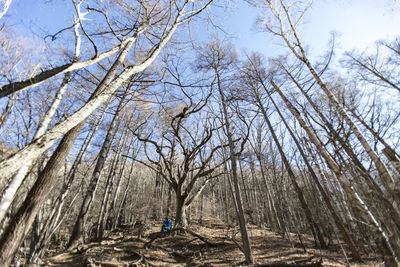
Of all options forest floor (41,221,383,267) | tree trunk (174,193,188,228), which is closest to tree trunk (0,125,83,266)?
forest floor (41,221,383,267)

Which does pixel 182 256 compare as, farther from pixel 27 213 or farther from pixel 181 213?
pixel 27 213

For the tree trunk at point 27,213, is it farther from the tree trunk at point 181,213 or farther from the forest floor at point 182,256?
the tree trunk at point 181,213

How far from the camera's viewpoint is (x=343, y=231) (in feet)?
18.5

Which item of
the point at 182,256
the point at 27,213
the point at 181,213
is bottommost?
the point at 182,256

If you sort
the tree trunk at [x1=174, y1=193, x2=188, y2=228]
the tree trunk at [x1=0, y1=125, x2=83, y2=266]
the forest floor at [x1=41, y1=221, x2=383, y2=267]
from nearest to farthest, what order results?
the tree trunk at [x1=0, y1=125, x2=83, y2=266] < the forest floor at [x1=41, y1=221, x2=383, y2=267] < the tree trunk at [x1=174, y1=193, x2=188, y2=228]

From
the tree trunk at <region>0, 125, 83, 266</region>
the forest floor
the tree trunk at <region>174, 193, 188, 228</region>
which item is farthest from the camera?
the tree trunk at <region>174, 193, 188, 228</region>

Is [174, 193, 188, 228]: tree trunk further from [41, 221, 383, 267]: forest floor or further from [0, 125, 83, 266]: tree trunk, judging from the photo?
[0, 125, 83, 266]: tree trunk

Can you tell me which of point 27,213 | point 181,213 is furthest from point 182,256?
point 27,213

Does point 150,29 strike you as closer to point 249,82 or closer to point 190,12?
point 190,12

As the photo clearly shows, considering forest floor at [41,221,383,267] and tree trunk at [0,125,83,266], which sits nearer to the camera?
tree trunk at [0,125,83,266]

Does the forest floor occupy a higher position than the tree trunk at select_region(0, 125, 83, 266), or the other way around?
the tree trunk at select_region(0, 125, 83, 266)

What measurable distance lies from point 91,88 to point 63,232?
49.8ft

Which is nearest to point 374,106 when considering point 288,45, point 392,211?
point 288,45

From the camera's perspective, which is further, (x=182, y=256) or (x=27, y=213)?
(x=182, y=256)
